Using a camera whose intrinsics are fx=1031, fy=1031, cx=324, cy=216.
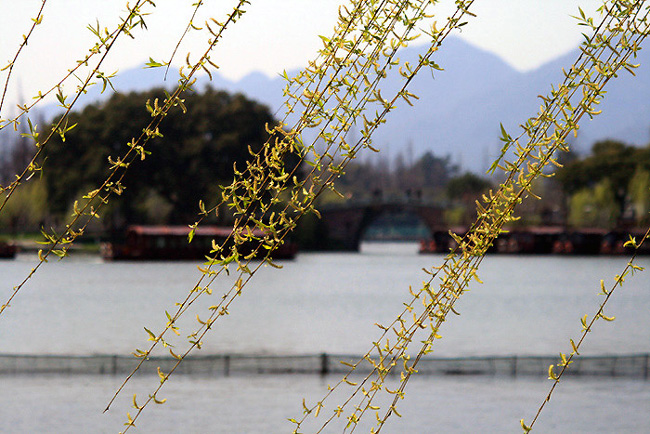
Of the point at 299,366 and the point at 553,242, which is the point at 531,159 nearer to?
the point at 299,366

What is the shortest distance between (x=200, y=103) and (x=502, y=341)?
48.2 metres

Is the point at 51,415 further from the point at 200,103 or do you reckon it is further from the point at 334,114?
the point at 200,103

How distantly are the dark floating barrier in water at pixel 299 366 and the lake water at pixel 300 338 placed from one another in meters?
0.23

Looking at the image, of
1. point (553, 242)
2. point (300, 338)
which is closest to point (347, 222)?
point (553, 242)

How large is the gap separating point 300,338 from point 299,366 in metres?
12.4

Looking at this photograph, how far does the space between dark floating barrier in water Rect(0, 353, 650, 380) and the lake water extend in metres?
0.23

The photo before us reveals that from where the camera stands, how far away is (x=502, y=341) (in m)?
34.4

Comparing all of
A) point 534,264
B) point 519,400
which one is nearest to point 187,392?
point 519,400

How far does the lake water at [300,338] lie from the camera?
20.6 metres

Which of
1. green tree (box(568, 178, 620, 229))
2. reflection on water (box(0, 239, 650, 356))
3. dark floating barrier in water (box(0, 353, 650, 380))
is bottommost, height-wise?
reflection on water (box(0, 239, 650, 356))

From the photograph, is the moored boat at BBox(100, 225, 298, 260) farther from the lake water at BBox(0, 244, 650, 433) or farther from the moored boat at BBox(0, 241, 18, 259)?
the moored boat at BBox(0, 241, 18, 259)

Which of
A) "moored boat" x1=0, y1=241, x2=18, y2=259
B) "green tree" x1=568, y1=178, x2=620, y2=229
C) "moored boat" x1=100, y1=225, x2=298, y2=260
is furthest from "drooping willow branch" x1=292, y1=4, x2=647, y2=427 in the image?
"green tree" x1=568, y1=178, x2=620, y2=229

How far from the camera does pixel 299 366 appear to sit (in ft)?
74.0

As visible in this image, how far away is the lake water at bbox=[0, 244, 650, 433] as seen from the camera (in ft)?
67.5
